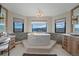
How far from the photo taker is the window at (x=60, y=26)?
1.47 m

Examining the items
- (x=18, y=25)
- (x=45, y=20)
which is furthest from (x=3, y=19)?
(x=45, y=20)

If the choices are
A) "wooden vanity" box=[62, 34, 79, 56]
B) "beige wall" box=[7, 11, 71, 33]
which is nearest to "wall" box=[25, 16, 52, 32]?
"beige wall" box=[7, 11, 71, 33]

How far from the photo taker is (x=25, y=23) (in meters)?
1.53

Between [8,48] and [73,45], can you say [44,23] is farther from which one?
[8,48]

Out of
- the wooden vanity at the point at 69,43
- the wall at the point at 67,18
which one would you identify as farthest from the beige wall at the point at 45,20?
the wooden vanity at the point at 69,43

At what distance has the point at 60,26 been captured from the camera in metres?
1.50

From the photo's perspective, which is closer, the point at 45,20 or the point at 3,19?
the point at 3,19

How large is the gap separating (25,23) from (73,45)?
88cm

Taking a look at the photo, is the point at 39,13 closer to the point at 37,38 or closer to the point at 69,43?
the point at 37,38

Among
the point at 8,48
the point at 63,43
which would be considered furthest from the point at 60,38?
the point at 8,48

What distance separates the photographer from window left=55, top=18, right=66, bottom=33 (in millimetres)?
1472

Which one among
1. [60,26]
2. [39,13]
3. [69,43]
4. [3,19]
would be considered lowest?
[69,43]

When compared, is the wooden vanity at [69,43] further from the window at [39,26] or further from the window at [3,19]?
the window at [3,19]

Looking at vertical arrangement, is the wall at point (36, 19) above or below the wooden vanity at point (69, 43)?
above
